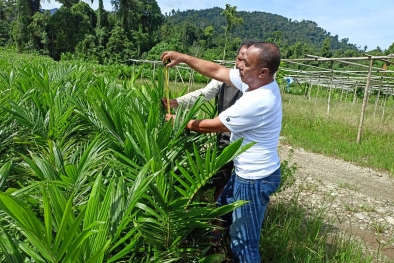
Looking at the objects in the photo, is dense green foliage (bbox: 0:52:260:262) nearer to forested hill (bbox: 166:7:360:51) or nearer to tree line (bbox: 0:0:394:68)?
tree line (bbox: 0:0:394:68)

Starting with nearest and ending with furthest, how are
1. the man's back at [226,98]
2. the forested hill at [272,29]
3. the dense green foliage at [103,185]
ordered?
the dense green foliage at [103,185], the man's back at [226,98], the forested hill at [272,29]

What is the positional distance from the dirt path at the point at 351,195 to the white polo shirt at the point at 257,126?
78.5 inches

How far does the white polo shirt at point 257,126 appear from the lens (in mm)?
1892

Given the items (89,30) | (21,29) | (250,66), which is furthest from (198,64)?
(89,30)

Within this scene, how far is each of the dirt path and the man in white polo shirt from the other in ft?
6.27

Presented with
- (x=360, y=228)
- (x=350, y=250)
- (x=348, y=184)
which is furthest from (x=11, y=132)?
(x=348, y=184)

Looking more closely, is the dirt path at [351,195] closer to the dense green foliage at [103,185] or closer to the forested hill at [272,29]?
the dense green foliage at [103,185]

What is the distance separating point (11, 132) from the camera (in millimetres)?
2029

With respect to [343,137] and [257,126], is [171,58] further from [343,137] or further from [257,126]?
[343,137]

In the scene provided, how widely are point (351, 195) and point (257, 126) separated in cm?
441

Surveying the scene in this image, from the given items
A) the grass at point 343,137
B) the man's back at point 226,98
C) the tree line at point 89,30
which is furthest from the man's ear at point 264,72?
the tree line at point 89,30

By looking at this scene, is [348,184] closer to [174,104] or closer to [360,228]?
[360,228]

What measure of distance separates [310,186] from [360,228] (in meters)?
1.26

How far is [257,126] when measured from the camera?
6.38 ft
